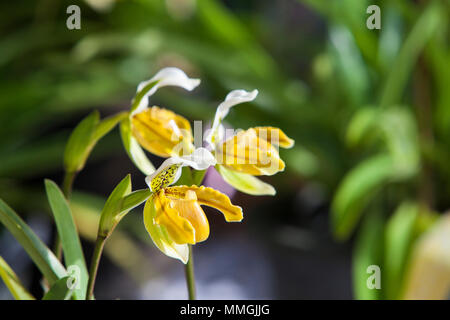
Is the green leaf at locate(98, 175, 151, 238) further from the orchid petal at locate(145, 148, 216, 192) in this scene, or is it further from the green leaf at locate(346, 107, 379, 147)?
the green leaf at locate(346, 107, 379, 147)

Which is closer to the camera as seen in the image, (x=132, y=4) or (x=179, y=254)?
(x=179, y=254)

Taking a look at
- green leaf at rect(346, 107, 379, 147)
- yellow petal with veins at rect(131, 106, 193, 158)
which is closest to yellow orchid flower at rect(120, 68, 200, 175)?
yellow petal with veins at rect(131, 106, 193, 158)

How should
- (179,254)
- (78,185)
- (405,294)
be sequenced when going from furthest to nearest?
(78,185), (405,294), (179,254)

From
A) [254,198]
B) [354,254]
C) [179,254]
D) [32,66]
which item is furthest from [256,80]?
[179,254]

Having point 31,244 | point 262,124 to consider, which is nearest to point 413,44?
point 262,124

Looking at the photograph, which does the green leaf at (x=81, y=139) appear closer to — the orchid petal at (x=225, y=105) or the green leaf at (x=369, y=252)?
the orchid petal at (x=225, y=105)

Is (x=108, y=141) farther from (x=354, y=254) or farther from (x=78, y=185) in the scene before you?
(x=354, y=254)
